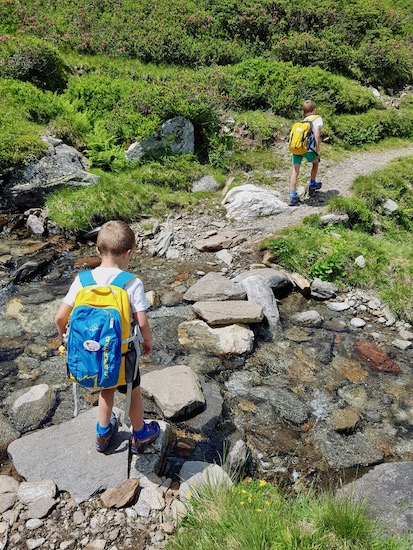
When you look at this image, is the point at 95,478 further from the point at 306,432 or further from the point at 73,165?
the point at 73,165

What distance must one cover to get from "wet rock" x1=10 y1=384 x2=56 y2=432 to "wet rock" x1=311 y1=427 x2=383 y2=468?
3.00m

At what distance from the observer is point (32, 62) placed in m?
13.2

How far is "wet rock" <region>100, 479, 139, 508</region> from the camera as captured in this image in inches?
137

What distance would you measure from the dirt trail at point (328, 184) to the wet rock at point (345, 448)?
470 cm

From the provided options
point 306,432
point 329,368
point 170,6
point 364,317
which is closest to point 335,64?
point 170,6

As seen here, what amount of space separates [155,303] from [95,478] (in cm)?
363

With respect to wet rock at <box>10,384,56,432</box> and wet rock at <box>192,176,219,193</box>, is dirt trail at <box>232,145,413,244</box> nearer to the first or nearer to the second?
wet rock at <box>192,176,219,193</box>

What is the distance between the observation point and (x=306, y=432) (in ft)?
15.5

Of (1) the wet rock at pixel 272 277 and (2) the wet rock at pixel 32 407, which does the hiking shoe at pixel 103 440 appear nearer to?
(2) the wet rock at pixel 32 407

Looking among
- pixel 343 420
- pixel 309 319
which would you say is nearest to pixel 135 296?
pixel 343 420

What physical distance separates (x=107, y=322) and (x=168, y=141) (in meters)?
9.45

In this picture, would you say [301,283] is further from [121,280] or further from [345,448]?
[121,280]

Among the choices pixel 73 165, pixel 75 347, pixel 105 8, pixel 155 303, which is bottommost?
pixel 155 303

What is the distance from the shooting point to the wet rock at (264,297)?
6.64 meters
